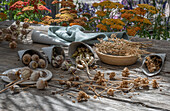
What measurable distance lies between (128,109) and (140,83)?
0.28 metres

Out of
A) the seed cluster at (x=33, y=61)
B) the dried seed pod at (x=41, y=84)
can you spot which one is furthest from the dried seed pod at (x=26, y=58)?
the dried seed pod at (x=41, y=84)

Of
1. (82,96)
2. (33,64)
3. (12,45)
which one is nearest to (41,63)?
(33,64)

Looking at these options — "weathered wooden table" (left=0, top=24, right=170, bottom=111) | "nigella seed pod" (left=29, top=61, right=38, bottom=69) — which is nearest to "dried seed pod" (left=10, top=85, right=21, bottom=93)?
"weathered wooden table" (left=0, top=24, right=170, bottom=111)

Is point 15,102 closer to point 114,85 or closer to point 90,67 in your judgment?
point 114,85

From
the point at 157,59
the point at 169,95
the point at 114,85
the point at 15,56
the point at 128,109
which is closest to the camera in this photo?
the point at 128,109

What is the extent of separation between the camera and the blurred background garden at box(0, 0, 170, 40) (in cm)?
253

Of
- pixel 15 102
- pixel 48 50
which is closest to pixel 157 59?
pixel 48 50

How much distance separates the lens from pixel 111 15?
3.15 m

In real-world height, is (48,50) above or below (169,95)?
above

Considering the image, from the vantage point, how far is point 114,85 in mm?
1045

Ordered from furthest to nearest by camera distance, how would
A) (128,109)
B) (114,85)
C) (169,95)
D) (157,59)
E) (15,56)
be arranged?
(15,56), (157,59), (114,85), (169,95), (128,109)

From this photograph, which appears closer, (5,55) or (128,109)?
(128,109)

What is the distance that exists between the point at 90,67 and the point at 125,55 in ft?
0.88

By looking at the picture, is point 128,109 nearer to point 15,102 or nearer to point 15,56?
point 15,102
